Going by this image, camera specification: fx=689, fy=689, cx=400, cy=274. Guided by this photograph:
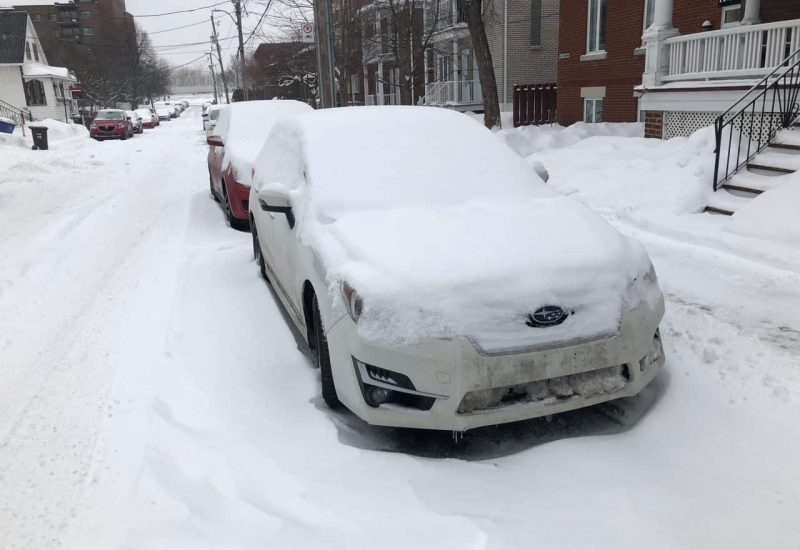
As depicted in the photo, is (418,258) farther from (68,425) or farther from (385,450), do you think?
(68,425)

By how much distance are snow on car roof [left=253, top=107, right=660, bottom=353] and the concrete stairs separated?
13.3 ft

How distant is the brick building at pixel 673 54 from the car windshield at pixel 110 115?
1011 inches

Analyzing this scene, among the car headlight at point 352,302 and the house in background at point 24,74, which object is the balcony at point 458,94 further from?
the house in background at point 24,74

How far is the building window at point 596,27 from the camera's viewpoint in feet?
60.3

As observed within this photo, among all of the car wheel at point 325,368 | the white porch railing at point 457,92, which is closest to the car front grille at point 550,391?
the car wheel at point 325,368

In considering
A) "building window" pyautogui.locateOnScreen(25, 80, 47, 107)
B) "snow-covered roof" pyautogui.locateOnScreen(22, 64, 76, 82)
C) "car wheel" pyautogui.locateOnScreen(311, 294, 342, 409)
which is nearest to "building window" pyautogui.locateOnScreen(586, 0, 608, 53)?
"car wheel" pyautogui.locateOnScreen(311, 294, 342, 409)

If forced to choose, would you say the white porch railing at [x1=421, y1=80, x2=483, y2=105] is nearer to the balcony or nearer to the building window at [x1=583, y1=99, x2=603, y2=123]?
the balcony

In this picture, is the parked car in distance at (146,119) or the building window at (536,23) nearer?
the building window at (536,23)

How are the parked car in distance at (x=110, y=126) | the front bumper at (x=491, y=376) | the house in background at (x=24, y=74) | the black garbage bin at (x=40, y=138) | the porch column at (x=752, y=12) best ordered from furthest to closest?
the house in background at (x=24, y=74) → the parked car in distance at (x=110, y=126) → the black garbage bin at (x=40, y=138) → the porch column at (x=752, y=12) → the front bumper at (x=491, y=376)

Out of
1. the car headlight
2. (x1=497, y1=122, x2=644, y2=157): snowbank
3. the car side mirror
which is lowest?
(x1=497, y1=122, x2=644, y2=157): snowbank

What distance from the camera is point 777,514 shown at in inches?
113

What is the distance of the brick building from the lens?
34.9 ft

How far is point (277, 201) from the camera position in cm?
477

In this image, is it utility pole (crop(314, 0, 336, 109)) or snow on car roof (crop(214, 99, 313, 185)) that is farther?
utility pole (crop(314, 0, 336, 109))
